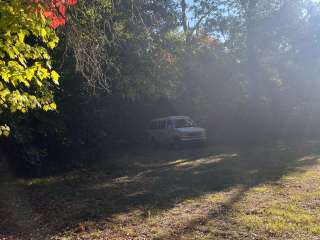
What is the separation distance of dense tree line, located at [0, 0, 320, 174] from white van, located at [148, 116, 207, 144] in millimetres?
1611

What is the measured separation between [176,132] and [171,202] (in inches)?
474

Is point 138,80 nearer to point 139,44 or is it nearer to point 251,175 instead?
point 139,44

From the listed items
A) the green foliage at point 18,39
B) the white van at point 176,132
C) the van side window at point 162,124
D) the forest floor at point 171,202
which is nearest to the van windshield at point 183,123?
the white van at point 176,132

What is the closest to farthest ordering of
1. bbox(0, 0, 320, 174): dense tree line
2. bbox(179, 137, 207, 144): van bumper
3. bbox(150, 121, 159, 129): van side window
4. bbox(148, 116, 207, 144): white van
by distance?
bbox(0, 0, 320, 174): dense tree line, bbox(179, 137, 207, 144): van bumper, bbox(148, 116, 207, 144): white van, bbox(150, 121, 159, 129): van side window

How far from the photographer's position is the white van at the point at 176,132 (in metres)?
20.6

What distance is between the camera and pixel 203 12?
31984 mm

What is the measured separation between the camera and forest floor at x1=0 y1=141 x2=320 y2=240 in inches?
263

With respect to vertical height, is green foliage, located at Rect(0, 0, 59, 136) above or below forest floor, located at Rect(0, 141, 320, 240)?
above

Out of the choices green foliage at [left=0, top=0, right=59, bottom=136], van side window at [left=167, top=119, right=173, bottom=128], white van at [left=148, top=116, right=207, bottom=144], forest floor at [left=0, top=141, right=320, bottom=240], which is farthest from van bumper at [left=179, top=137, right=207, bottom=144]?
green foliage at [left=0, top=0, right=59, bottom=136]

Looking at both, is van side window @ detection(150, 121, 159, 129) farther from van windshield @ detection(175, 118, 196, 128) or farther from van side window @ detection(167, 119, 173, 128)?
van windshield @ detection(175, 118, 196, 128)

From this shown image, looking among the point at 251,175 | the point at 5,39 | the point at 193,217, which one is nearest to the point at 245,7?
the point at 251,175

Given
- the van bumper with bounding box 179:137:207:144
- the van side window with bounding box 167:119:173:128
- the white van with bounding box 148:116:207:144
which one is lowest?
the van bumper with bounding box 179:137:207:144

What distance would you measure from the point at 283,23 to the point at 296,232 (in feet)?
86.2

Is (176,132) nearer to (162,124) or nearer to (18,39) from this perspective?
(162,124)
